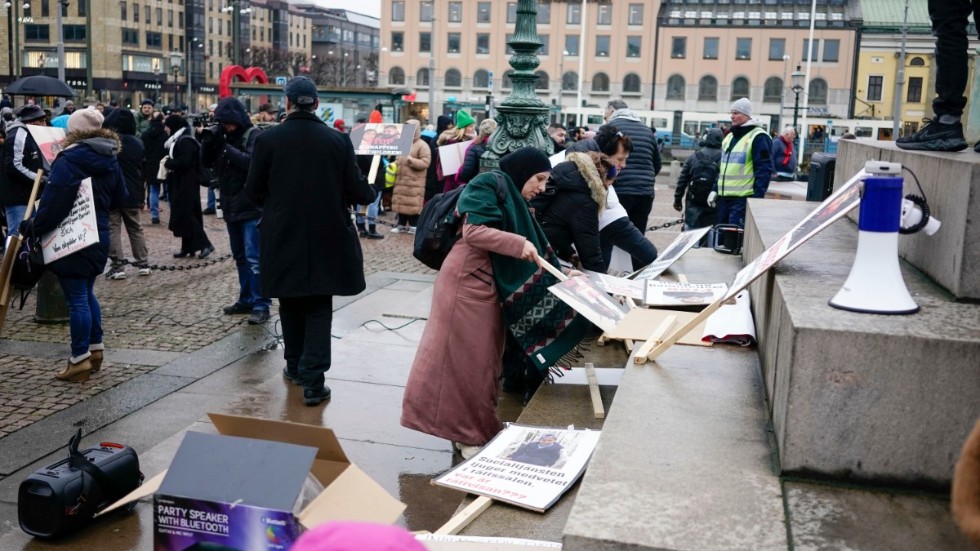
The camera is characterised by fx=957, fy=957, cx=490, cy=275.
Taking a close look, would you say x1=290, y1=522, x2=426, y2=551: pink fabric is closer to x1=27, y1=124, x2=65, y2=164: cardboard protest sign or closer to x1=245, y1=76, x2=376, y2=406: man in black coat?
x1=245, y1=76, x2=376, y2=406: man in black coat

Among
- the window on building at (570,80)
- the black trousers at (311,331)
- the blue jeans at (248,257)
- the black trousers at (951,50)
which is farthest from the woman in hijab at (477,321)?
the window on building at (570,80)

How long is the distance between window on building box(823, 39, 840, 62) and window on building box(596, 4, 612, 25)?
18.7 metres

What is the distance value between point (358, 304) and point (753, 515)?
685 centimetres

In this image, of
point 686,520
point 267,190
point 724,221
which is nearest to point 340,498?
point 686,520

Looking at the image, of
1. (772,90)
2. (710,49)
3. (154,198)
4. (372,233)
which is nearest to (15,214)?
(372,233)

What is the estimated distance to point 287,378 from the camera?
645 cm

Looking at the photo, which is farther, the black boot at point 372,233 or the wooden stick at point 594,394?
the black boot at point 372,233

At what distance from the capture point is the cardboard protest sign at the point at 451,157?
12.7 m

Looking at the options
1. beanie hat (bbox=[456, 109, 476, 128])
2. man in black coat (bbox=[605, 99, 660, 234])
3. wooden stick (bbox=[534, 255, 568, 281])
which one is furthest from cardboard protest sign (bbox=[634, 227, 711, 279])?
beanie hat (bbox=[456, 109, 476, 128])

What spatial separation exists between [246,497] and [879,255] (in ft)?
7.07

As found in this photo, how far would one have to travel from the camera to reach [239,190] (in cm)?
844

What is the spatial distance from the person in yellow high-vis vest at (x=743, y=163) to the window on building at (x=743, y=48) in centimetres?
7709

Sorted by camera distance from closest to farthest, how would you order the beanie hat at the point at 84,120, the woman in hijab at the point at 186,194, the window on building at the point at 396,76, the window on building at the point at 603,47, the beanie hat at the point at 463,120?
the beanie hat at the point at 84,120
the woman in hijab at the point at 186,194
the beanie hat at the point at 463,120
the window on building at the point at 603,47
the window on building at the point at 396,76

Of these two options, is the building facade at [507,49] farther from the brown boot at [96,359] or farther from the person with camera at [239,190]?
the brown boot at [96,359]
